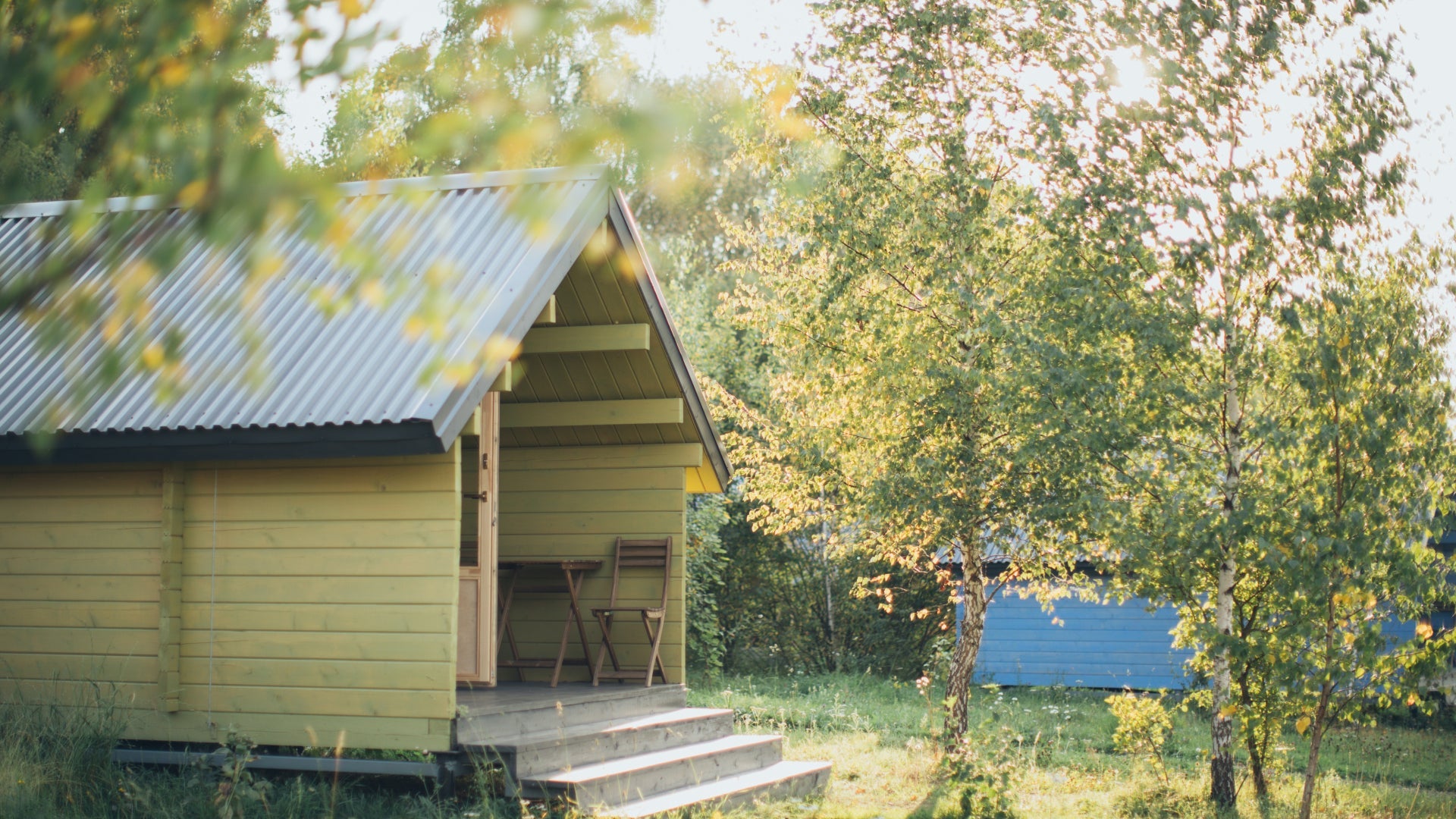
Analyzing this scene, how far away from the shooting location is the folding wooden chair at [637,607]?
887 cm

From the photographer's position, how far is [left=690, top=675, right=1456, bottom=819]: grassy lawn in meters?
8.35

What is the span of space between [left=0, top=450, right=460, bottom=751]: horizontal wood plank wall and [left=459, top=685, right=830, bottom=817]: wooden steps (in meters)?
0.54

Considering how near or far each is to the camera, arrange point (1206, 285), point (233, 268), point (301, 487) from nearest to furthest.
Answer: point (301, 487) < point (233, 268) < point (1206, 285)

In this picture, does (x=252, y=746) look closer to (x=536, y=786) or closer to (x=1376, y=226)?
(x=536, y=786)

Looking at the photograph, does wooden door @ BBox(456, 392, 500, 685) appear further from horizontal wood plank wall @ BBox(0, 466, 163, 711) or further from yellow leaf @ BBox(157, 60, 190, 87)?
yellow leaf @ BBox(157, 60, 190, 87)

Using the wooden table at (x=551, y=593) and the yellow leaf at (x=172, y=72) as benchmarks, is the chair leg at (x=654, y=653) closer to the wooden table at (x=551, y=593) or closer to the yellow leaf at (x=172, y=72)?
the wooden table at (x=551, y=593)

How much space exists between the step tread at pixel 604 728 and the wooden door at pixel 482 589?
73cm

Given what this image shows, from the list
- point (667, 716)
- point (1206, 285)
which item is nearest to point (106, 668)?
point (667, 716)

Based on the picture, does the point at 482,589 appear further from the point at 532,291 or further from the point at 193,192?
the point at 193,192

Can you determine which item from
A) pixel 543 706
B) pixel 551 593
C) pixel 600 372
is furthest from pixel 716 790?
pixel 600 372

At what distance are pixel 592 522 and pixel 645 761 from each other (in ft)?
8.38

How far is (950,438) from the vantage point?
10.3 m

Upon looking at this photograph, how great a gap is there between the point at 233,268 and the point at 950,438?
5665 mm

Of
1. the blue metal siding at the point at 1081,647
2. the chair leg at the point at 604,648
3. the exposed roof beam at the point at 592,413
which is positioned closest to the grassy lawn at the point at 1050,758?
the blue metal siding at the point at 1081,647
